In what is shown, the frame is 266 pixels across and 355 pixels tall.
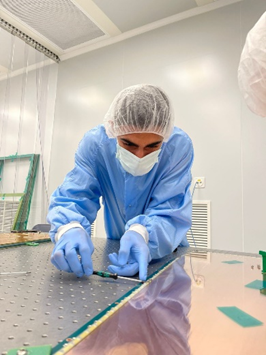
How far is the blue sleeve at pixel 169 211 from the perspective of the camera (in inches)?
38.2

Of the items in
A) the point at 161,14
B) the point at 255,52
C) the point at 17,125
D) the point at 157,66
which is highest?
the point at 161,14

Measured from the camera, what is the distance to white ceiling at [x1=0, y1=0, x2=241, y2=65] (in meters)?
2.66

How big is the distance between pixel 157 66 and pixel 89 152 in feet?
6.58

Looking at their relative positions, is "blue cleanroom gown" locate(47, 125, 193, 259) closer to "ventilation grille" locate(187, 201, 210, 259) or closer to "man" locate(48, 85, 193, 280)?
"man" locate(48, 85, 193, 280)

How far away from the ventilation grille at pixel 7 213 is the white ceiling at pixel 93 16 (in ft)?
6.62

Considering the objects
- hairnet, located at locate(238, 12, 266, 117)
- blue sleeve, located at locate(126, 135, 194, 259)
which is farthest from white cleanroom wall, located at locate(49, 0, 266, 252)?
hairnet, located at locate(238, 12, 266, 117)

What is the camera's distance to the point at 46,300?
0.54 m

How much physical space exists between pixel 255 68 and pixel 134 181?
67cm

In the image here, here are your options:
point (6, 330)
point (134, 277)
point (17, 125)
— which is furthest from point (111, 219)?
point (17, 125)

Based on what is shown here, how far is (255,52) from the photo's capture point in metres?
0.63

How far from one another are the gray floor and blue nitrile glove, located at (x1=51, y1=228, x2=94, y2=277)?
0.9 inches

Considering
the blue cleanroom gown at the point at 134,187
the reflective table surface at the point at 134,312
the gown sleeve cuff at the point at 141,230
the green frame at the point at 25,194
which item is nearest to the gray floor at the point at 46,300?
the reflective table surface at the point at 134,312

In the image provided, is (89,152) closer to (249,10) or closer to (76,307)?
(76,307)

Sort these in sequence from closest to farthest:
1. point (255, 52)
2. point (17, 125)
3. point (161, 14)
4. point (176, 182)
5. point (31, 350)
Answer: point (31, 350), point (255, 52), point (176, 182), point (161, 14), point (17, 125)
